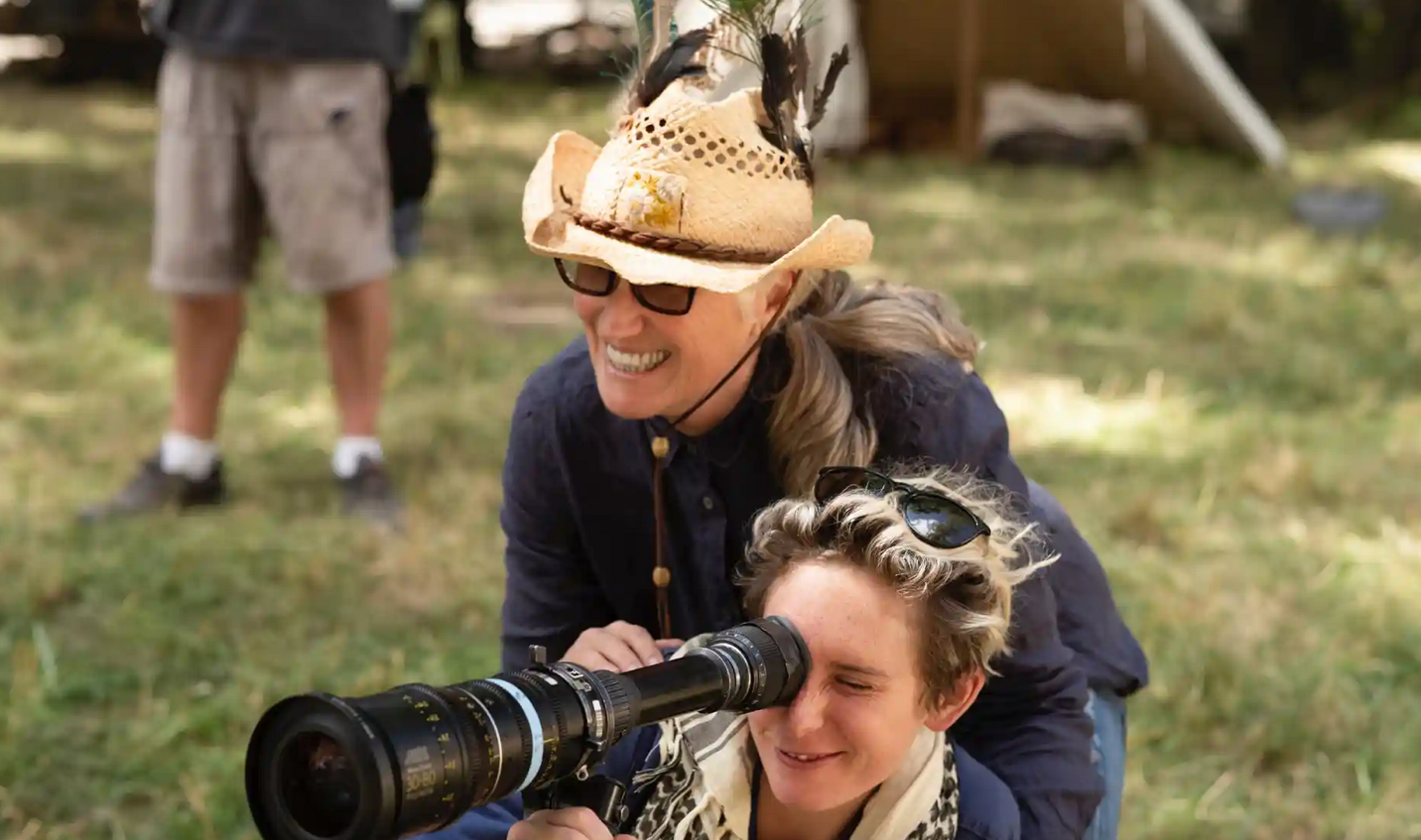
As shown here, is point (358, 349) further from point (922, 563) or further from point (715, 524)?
point (922, 563)

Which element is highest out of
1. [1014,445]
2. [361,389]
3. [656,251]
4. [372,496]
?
[656,251]

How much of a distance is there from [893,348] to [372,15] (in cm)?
209

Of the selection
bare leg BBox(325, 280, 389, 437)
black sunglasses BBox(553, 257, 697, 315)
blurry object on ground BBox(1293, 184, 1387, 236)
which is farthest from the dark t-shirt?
blurry object on ground BBox(1293, 184, 1387, 236)

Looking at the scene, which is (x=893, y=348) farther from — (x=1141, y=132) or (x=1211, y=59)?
(x=1141, y=132)

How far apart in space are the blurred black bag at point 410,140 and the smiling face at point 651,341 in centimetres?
201

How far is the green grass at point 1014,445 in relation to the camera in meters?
2.87

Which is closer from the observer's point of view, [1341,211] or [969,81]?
[1341,211]

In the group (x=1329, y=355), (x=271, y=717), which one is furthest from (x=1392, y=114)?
(x=271, y=717)

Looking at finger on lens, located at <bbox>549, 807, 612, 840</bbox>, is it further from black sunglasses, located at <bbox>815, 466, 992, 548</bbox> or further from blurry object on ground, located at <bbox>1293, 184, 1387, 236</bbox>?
blurry object on ground, located at <bbox>1293, 184, 1387, 236</bbox>

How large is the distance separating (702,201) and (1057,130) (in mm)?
6623

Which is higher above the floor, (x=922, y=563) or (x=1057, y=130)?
(x=922, y=563)

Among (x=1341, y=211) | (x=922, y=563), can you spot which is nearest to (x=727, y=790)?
(x=922, y=563)

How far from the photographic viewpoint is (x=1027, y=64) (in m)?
9.01

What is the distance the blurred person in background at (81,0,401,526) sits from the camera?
3684mm
